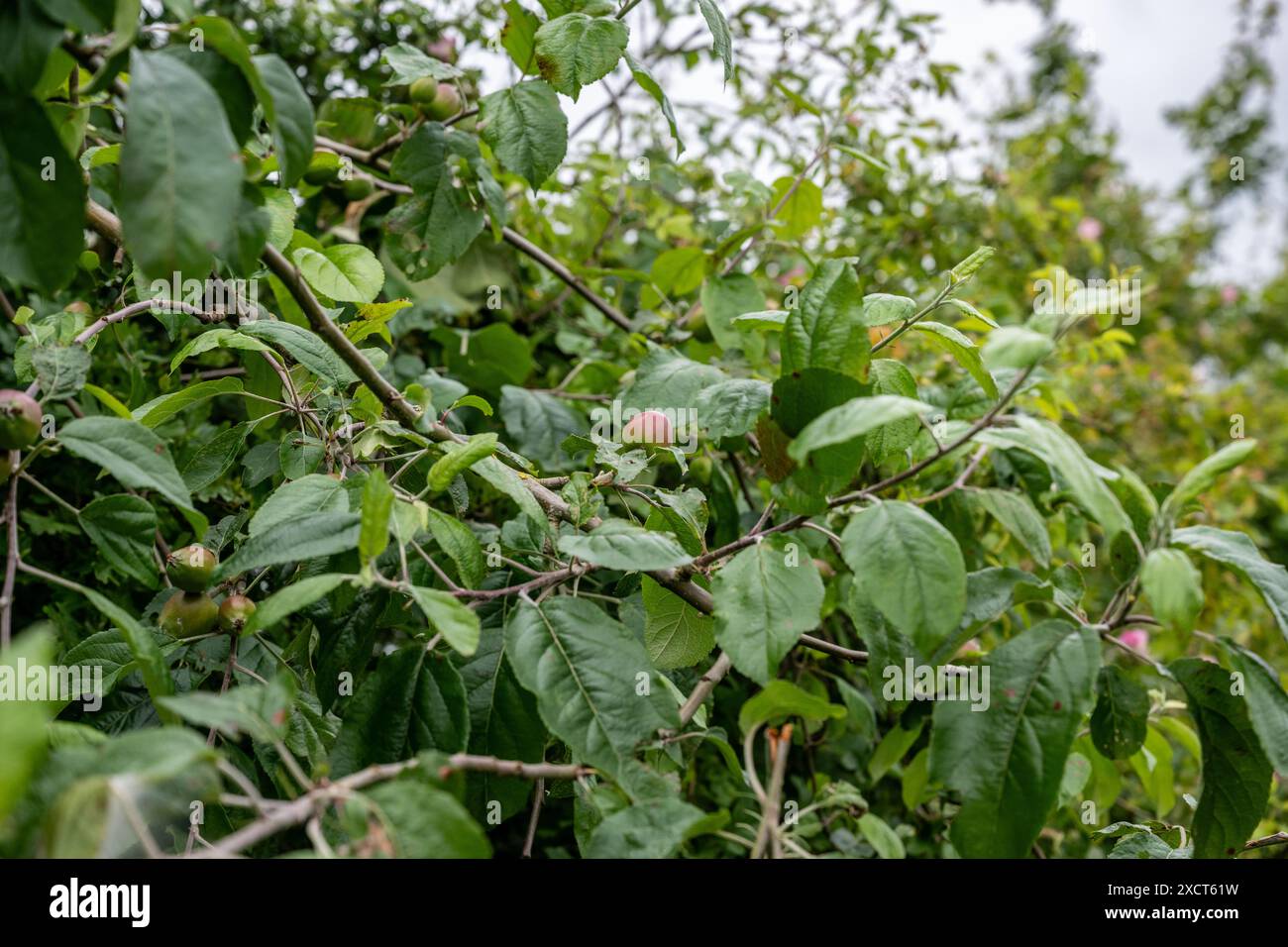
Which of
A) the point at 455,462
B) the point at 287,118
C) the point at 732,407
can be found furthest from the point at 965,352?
the point at 287,118

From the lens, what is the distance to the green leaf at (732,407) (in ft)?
2.31

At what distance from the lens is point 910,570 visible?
0.54 metres

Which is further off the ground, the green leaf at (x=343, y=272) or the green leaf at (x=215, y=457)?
the green leaf at (x=343, y=272)

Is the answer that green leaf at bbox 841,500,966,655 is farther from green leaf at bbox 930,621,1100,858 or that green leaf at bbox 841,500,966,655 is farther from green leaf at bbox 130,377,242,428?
green leaf at bbox 130,377,242,428

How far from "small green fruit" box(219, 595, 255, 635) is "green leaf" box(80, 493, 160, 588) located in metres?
0.12

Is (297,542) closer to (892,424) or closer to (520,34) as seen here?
(892,424)

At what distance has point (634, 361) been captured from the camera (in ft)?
4.38

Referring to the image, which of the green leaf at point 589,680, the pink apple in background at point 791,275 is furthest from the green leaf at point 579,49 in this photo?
the pink apple in background at point 791,275

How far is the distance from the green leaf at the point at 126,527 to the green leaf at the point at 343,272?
286mm

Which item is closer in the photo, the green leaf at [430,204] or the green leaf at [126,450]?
the green leaf at [126,450]

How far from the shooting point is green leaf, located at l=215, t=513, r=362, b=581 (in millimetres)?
564

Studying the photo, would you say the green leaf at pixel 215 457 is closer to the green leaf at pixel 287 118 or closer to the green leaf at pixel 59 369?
the green leaf at pixel 59 369

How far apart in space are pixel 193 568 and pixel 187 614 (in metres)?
0.04

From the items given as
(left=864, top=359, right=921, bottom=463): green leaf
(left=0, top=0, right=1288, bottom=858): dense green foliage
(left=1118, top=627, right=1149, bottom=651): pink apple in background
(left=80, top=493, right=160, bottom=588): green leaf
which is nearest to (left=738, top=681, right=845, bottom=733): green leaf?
(left=0, top=0, right=1288, bottom=858): dense green foliage
